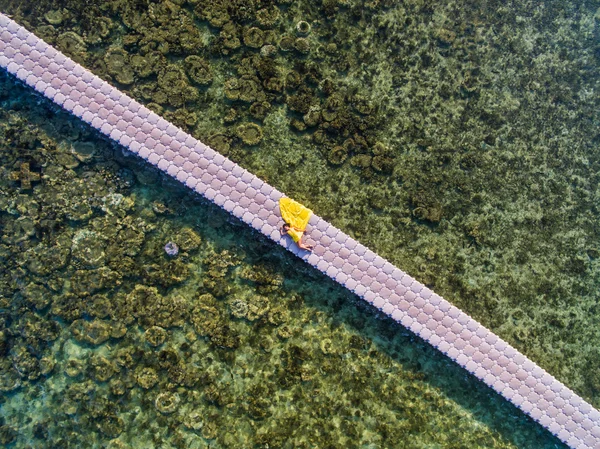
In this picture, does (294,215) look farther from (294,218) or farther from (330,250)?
(330,250)

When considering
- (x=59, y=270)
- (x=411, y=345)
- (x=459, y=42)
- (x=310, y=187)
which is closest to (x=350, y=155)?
(x=310, y=187)

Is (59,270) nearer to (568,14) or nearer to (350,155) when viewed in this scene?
(350,155)

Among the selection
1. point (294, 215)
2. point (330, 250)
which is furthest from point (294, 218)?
point (330, 250)

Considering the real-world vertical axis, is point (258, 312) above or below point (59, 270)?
above
